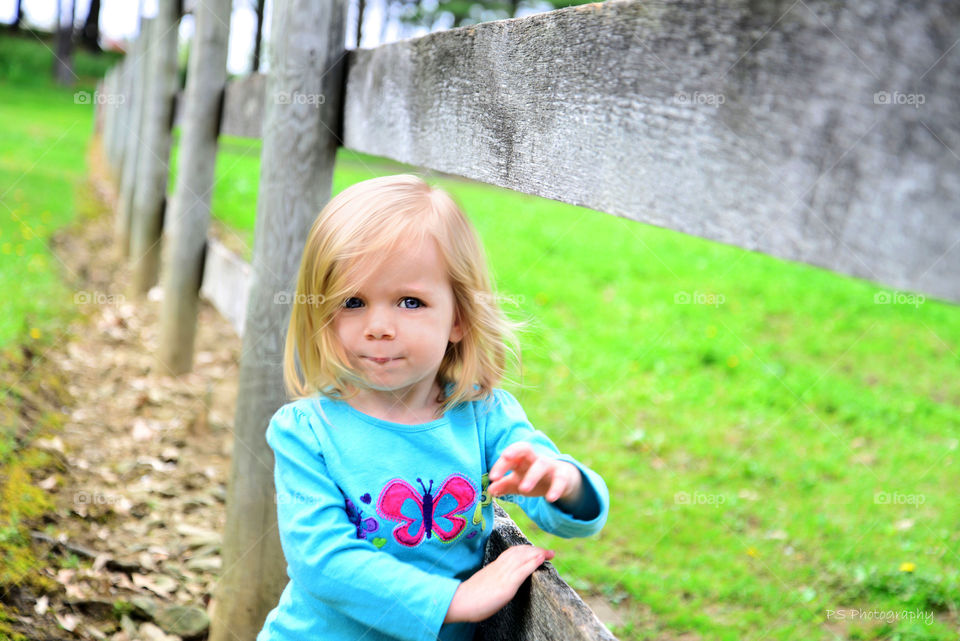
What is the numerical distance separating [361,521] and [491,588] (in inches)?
10.2

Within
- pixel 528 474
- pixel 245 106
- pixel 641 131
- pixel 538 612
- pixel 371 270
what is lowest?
pixel 538 612

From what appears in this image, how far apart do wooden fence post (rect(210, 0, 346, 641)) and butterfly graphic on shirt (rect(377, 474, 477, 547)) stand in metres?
0.77

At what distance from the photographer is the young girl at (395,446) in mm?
1364

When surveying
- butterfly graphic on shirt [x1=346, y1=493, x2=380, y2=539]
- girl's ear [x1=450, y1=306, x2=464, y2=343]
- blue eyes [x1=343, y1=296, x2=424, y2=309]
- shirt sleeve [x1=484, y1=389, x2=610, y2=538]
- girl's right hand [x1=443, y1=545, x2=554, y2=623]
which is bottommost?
girl's right hand [x1=443, y1=545, x2=554, y2=623]

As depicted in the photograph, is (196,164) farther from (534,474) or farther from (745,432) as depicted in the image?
(534,474)

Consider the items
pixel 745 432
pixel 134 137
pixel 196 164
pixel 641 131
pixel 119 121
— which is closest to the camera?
pixel 641 131

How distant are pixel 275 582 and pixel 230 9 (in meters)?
2.84

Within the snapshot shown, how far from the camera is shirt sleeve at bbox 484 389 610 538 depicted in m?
1.44

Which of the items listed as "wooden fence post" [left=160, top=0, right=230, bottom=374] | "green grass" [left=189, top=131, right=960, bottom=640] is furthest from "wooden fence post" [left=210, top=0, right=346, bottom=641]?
"wooden fence post" [left=160, top=0, right=230, bottom=374]

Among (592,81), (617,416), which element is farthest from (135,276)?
(592,81)

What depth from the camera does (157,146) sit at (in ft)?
17.7

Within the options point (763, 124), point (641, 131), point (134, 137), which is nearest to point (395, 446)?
point (641, 131)

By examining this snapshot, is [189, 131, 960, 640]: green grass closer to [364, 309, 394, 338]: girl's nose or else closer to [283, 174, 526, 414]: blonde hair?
[283, 174, 526, 414]: blonde hair

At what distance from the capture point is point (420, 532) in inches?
58.4
